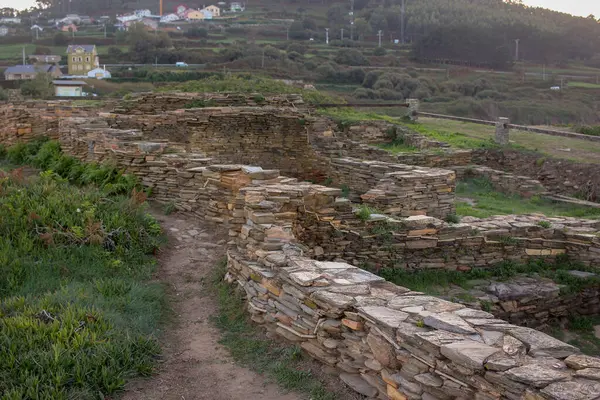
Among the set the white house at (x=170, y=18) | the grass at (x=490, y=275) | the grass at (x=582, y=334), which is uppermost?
the white house at (x=170, y=18)

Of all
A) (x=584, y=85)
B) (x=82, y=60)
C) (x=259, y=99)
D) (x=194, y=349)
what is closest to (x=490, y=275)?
(x=194, y=349)

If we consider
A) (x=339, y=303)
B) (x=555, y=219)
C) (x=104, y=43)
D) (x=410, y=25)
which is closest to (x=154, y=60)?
(x=104, y=43)

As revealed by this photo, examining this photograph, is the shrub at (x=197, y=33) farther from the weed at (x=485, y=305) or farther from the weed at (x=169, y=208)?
the weed at (x=485, y=305)

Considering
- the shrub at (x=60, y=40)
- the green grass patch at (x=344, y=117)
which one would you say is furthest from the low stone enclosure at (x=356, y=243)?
the shrub at (x=60, y=40)

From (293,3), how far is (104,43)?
37.6 meters

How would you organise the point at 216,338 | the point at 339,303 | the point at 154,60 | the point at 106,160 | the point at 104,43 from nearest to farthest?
the point at 339,303, the point at 216,338, the point at 106,160, the point at 154,60, the point at 104,43

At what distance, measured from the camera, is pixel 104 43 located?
73.9 m

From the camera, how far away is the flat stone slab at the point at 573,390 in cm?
366

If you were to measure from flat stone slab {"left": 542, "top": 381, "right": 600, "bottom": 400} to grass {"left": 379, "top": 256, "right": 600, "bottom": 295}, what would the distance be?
475cm

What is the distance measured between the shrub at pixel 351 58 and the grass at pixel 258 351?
177ft

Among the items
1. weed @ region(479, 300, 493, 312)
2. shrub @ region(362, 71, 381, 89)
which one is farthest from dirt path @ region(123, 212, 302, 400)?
shrub @ region(362, 71, 381, 89)

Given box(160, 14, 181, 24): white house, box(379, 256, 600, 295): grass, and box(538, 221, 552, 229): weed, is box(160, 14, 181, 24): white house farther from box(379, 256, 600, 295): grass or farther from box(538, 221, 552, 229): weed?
box(379, 256, 600, 295): grass

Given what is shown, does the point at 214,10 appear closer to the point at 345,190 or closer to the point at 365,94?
the point at 365,94

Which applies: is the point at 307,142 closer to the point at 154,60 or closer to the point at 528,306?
the point at 528,306
